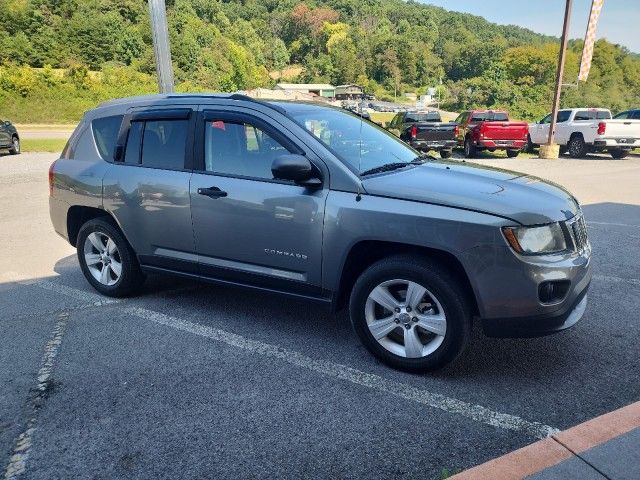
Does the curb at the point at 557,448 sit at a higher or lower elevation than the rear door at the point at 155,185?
lower

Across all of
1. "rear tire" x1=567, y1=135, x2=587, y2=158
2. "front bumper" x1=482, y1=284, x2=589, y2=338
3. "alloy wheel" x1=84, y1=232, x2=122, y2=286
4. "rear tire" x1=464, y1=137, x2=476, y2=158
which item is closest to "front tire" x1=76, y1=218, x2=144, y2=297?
"alloy wheel" x1=84, y1=232, x2=122, y2=286

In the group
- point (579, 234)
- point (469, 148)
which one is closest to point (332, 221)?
point (579, 234)

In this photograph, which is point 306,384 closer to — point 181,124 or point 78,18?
point 181,124

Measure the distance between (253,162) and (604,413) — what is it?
9.15 feet

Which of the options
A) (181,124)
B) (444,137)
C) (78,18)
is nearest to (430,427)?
(181,124)

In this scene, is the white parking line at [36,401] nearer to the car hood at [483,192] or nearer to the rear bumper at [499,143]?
the car hood at [483,192]

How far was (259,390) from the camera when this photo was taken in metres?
3.13

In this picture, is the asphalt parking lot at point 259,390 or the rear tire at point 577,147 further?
the rear tire at point 577,147

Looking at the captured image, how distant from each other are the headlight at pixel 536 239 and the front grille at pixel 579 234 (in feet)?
0.47

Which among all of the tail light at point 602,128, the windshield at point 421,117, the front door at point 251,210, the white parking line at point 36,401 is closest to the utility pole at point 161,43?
the front door at point 251,210

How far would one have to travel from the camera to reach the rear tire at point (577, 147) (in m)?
18.6

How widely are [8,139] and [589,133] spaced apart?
21.3 meters

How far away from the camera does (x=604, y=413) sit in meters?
2.82

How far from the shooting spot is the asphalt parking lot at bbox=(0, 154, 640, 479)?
250cm
